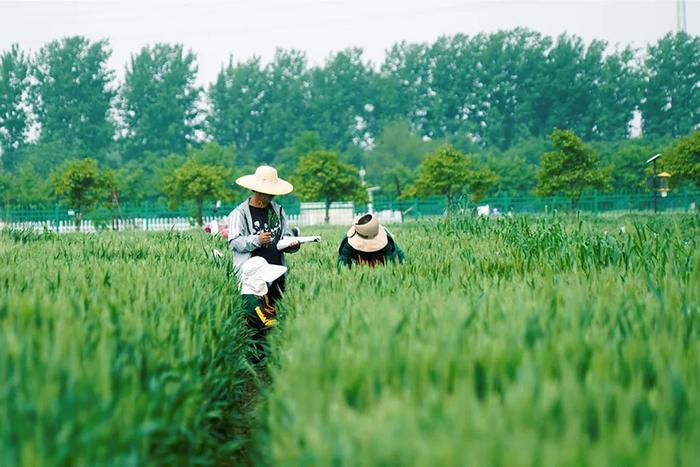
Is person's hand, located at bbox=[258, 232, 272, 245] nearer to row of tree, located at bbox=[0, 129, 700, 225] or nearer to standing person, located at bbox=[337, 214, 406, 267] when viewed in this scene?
standing person, located at bbox=[337, 214, 406, 267]

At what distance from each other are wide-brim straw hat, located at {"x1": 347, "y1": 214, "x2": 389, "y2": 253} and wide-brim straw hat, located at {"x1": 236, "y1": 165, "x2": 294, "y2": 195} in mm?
623

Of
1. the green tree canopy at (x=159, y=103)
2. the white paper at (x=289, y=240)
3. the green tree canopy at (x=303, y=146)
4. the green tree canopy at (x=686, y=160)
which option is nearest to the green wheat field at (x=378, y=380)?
the white paper at (x=289, y=240)

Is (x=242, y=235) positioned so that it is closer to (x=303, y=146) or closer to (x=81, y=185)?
(x=81, y=185)

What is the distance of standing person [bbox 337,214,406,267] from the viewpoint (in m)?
5.32

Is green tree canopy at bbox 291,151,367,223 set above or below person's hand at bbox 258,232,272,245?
above

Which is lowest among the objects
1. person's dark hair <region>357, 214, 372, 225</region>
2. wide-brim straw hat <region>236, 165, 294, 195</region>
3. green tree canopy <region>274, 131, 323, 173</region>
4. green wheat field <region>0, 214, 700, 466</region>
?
green wheat field <region>0, 214, 700, 466</region>

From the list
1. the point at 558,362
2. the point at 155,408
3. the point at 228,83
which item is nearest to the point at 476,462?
the point at 558,362

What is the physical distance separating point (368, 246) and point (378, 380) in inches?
136

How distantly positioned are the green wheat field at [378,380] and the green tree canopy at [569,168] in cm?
2564

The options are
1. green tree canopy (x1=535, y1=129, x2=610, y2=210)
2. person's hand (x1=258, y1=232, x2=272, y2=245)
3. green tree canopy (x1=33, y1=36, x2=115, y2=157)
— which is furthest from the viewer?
green tree canopy (x1=33, y1=36, x2=115, y2=157)

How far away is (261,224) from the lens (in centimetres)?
535

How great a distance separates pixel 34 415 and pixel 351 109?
2626 inches

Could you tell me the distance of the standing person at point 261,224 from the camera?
507 centimetres

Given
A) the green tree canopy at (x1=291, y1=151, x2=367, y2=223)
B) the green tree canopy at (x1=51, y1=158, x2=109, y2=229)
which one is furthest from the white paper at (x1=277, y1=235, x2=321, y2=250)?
the green tree canopy at (x1=291, y1=151, x2=367, y2=223)
